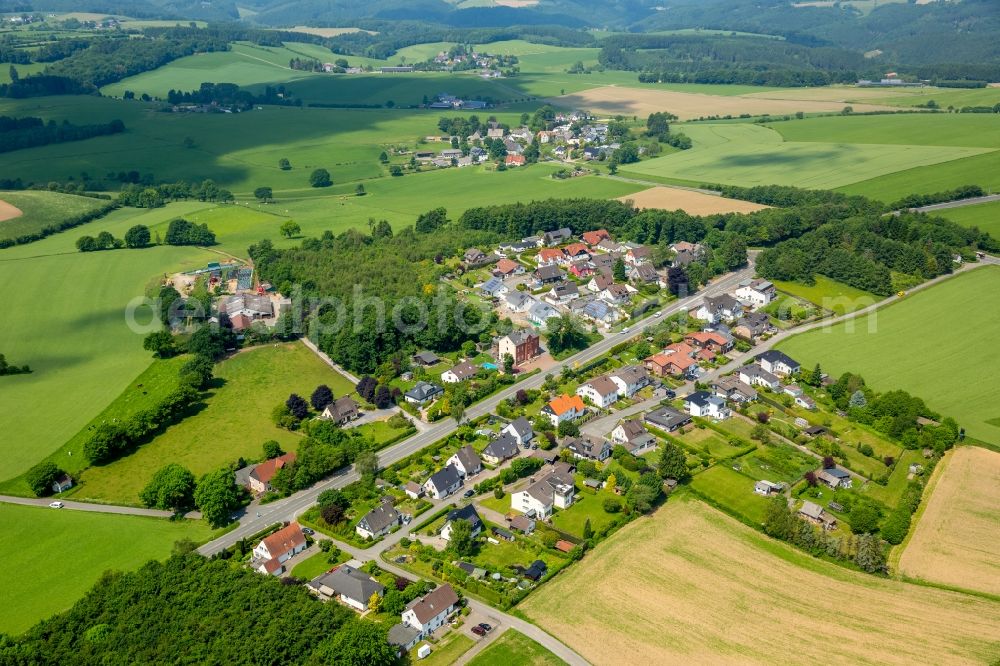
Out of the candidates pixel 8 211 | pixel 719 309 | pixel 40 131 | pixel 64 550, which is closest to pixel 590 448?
pixel 719 309

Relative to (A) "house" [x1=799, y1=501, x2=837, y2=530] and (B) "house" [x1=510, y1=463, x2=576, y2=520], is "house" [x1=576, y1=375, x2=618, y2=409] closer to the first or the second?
(B) "house" [x1=510, y1=463, x2=576, y2=520]

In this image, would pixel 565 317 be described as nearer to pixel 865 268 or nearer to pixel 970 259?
pixel 865 268

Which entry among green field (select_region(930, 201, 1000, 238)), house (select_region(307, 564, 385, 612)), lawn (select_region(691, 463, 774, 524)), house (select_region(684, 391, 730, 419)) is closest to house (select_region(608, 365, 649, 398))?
house (select_region(684, 391, 730, 419))

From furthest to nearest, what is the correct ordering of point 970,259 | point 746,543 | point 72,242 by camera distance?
point 72,242
point 970,259
point 746,543

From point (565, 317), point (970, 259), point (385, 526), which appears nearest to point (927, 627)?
point (385, 526)

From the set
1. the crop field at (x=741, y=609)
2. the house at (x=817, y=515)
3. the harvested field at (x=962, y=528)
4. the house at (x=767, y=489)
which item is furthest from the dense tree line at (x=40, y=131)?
the harvested field at (x=962, y=528)

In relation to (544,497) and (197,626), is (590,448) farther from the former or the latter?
(197,626)
